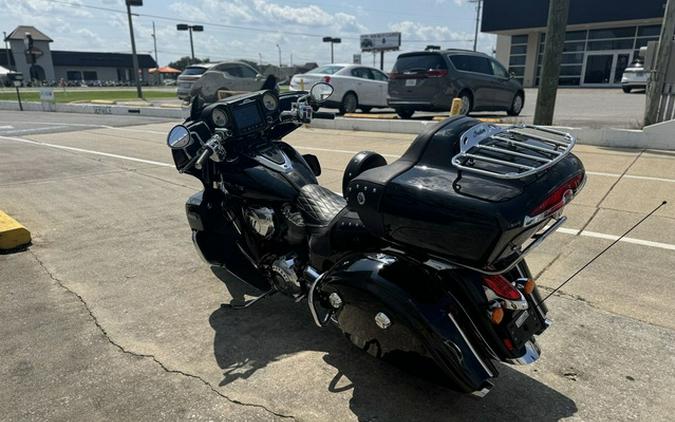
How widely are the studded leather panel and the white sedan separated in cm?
1119

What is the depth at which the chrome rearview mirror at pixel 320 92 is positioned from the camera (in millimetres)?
Answer: 3363

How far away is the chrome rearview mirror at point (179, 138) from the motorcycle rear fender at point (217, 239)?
2.08ft

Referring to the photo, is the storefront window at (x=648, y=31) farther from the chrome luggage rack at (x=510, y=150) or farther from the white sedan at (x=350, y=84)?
the chrome luggage rack at (x=510, y=150)

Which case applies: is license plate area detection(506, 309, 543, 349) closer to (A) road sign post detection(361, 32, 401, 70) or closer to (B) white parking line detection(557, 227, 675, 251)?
(B) white parking line detection(557, 227, 675, 251)

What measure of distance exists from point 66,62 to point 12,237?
8040 cm

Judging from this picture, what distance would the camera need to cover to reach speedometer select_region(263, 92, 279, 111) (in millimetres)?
3194

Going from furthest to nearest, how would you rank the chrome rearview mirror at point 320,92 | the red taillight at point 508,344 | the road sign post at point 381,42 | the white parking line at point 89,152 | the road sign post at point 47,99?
the road sign post at point 381,42 < the road sign post at point 47,99 < the white parking line at point 89,152 < the chrome rearview mirror at point 320,92 < the red taillight at point 508,344

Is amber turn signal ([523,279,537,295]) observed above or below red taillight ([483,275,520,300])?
below

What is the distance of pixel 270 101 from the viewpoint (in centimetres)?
322

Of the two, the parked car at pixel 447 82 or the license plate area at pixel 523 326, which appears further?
the parked car at pixel 447 82

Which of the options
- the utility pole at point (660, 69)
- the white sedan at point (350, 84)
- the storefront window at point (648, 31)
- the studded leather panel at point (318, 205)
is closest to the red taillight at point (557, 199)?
the studded leather panel at point (318, 205)

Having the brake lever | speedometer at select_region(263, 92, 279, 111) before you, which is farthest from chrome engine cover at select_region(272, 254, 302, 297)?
speedometer at select_region(263, 92, 279, 111)

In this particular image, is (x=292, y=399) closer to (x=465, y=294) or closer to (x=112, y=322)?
(x=465, y=294)

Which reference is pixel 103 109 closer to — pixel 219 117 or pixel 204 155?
pixel 219 117
